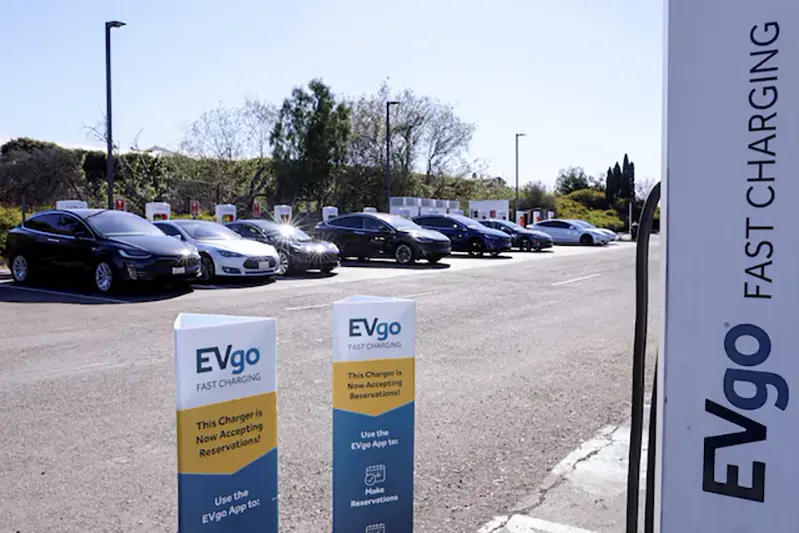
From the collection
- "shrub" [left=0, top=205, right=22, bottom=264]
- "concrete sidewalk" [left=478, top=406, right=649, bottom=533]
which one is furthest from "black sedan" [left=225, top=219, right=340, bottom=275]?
"concrete sidewalk" [left=478, top=406, right=649, bottom=533]

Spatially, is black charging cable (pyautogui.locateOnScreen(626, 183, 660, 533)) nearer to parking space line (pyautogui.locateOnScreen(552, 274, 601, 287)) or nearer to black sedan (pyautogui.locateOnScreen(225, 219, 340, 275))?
parking space line (pyautogui.locateOnScreen(552, 274, 601, 287))

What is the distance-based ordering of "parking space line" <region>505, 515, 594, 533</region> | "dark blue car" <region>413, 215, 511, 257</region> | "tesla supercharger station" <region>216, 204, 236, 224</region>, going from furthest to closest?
"dark blue car" <region>413, 215, 511, 257</region>, "tesla supercharger station" <region>216, 204, 236, 224</region>, "parking space line" <region>505, 515, 594, 533</region>

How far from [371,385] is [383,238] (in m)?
16.8

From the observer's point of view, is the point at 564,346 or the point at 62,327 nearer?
the point at 564,346

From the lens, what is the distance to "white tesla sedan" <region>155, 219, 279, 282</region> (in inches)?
539

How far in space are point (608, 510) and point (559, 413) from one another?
1.66 m

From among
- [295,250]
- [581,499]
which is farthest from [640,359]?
[295,250]

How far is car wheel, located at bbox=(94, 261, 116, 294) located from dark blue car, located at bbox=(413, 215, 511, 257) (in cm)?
1324

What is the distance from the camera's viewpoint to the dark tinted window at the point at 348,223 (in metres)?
20.0

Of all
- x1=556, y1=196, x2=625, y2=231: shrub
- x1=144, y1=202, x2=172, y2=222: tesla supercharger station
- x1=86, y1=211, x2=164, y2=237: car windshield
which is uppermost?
x1=556, y1=196, x2=625, y2=231: shrub

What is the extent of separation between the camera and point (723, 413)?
141 cm

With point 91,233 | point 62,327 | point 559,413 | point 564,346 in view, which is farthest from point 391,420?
point 91,233

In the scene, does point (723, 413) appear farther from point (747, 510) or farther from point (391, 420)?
point (391, 420)

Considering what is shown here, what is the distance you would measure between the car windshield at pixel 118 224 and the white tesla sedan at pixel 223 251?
70cm
